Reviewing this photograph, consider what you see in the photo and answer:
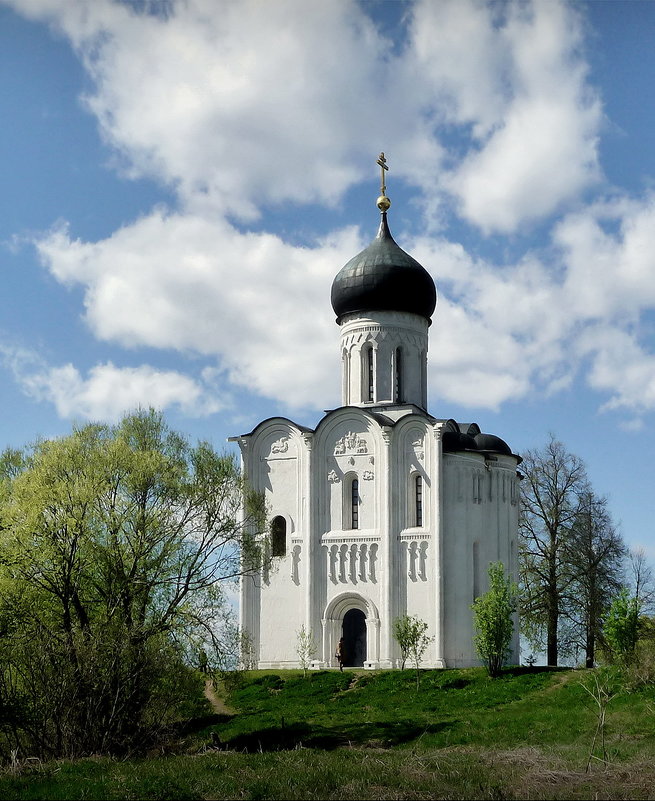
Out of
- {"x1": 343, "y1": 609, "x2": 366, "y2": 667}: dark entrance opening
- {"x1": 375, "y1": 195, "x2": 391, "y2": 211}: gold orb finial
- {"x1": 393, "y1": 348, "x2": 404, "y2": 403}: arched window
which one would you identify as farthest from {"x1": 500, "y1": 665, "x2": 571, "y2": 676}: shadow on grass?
{"x1": 375, "y1": 195, "x2": 391, "y2": 211}: gold orb finial

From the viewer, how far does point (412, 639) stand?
27.0 metres

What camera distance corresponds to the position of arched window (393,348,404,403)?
104 ft

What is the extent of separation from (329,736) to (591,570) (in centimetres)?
1337

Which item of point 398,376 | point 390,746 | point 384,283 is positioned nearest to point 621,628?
point 390,746

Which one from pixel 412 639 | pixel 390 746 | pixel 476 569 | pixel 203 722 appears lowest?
pixel 390 746

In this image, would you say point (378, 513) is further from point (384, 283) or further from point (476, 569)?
point (384, 283)

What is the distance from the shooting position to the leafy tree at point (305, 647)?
95.0ft

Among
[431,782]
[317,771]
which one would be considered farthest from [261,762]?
[431,782]

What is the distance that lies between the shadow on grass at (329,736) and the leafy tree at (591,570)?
11.8m

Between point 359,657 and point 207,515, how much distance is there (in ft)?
32.8

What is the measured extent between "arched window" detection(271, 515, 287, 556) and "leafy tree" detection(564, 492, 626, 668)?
27.1ft

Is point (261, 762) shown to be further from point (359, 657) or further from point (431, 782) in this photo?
point (359, 657)

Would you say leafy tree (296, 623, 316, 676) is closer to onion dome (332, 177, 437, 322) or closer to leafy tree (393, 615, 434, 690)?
leafy tree (393, 615, 434, 690)

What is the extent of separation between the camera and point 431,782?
1309 centimetres
